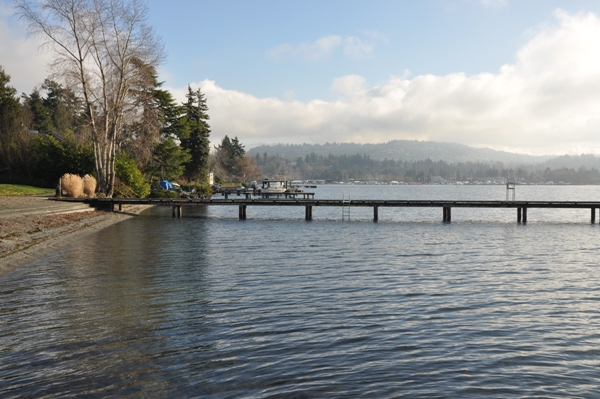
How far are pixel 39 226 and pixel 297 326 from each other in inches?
889

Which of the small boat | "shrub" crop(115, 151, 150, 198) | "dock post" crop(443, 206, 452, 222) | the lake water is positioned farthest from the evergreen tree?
the lake water

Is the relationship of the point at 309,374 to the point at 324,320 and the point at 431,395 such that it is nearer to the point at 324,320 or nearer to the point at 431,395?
the point at 431,395

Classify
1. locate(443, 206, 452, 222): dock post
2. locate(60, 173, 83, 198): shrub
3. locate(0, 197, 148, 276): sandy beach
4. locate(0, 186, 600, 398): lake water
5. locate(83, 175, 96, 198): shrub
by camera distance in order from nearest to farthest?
locate(0, 186, 600, 398): lake water
locate(0, 197, 148, 276): sandy beach
locate(60, 173, 83, 198): shrub
locate(83, 175, 96, 198): shrub
locate(443, 206, 452, 222): dock post

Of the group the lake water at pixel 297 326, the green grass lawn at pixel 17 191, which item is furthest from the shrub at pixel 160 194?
the lake water at pixel 297 326

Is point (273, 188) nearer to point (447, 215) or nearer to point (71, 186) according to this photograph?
point (447, 215)

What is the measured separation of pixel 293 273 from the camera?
62.4 feet

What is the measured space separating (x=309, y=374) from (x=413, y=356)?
2.21 metres

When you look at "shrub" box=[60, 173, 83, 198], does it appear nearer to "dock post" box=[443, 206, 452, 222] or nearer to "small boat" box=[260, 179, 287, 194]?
"dock post" box=[443, 206, 452, 222]

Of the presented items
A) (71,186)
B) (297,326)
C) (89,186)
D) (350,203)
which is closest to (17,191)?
(71,186)

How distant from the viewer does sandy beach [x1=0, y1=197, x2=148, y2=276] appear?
2134 centimetres

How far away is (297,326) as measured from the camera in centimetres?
1180

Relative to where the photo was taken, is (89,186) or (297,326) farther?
(89,186)

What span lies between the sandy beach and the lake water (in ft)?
4.26

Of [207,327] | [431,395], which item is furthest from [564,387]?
[207,327]
